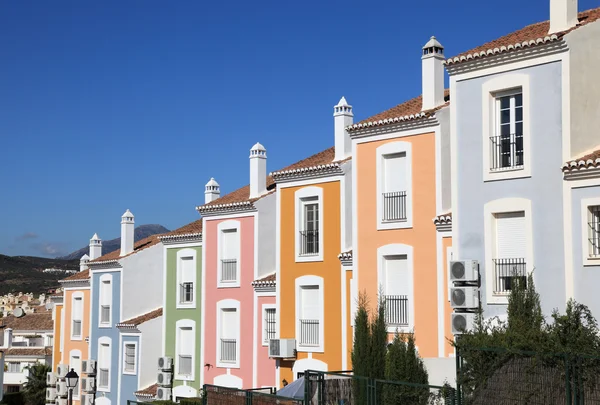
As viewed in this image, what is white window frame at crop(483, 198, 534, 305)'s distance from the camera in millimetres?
19484

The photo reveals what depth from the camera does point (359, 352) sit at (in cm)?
2345

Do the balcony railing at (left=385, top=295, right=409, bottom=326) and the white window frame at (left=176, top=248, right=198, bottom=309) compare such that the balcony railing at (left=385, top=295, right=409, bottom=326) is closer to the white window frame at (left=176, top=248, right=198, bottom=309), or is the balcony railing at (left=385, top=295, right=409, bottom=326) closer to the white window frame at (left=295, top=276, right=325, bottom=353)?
the white window frame at (left=295, top=276, right=325, bottom=353)

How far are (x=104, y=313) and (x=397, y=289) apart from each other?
842 inches

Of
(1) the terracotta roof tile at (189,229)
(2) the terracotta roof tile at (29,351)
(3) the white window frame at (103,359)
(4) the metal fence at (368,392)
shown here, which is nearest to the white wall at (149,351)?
(3) the white window frame at (103,359)

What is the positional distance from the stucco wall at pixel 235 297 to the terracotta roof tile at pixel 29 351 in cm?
3382

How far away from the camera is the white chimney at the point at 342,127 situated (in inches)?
1123

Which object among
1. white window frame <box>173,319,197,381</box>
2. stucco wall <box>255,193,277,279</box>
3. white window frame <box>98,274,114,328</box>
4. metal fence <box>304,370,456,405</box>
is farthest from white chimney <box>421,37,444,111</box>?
white window frame <box>98,274,114,328</box>

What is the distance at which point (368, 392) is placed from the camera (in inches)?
776

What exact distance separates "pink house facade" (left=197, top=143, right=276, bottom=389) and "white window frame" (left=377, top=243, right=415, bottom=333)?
23.0 feet

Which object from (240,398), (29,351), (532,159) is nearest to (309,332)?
(240,398)

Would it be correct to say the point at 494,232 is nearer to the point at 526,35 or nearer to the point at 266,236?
the point at 526,35

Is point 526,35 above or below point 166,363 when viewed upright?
above

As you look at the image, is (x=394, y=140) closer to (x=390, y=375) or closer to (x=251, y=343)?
(x=390, y=375)

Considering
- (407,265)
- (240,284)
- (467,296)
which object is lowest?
(467,296)
